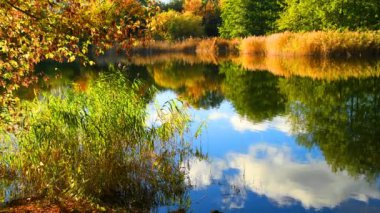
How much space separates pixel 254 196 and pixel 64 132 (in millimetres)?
3727

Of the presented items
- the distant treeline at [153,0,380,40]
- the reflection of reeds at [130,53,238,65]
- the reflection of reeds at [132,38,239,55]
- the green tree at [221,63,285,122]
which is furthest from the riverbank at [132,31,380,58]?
the green tree at [221,63,285,122]

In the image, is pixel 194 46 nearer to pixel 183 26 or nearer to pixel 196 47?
pixel 196 47

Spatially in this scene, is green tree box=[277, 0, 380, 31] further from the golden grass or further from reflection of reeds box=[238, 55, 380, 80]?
reflection of reeds box=[238, 55, 380, 80]

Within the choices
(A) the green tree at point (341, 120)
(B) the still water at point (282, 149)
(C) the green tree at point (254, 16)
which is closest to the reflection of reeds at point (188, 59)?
(C) the green tree at point (254, 16)

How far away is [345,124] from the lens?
1201 cm

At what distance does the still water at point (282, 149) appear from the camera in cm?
723

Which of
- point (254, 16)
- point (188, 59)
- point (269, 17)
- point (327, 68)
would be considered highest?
point (254, 16)

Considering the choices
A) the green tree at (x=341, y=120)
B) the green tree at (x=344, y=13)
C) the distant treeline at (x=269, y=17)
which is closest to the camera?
the green tree at (x=341, y=120)

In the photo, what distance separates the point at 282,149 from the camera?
404 inches

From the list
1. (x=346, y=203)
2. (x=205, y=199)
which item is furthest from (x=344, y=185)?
(x=205, y=199)

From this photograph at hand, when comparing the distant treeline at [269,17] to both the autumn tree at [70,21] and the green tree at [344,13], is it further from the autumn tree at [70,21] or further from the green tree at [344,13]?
the autumn tree at [70,21]

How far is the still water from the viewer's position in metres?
7.23

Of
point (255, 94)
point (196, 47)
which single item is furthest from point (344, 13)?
point (255, 94)

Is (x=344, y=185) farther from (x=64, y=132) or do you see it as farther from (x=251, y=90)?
(x=251, y=90)
